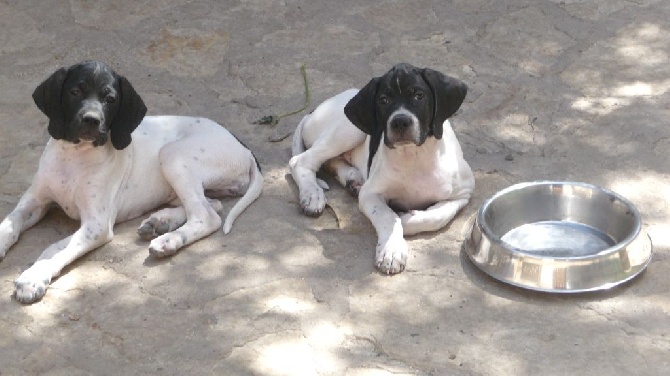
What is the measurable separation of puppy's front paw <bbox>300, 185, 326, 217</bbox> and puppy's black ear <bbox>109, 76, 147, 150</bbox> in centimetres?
105

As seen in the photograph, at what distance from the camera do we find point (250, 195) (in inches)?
273

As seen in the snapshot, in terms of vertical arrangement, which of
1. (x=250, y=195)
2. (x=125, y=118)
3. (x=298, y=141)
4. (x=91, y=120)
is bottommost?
(x=298, y=141)

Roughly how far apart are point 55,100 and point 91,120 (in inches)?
9.4

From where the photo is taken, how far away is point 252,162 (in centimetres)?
717

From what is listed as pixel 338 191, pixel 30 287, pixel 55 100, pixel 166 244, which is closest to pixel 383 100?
pixel 338 191

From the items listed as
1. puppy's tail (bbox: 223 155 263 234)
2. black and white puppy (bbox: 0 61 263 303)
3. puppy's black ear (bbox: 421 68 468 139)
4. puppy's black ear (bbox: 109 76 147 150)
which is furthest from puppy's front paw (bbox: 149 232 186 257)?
puppy's black ear (bbox: 421 68 468 139)

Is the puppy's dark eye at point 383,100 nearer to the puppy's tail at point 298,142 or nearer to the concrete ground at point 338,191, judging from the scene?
the concrete ground at point 338,191

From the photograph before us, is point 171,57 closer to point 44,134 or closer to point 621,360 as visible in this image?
point 44,134

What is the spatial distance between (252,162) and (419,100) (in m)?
1.24

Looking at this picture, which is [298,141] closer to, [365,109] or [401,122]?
[365,109]

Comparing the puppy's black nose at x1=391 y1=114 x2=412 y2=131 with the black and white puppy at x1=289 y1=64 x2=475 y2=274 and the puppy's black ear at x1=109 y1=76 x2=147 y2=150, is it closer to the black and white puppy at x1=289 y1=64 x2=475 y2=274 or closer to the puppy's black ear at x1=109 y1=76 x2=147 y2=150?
the black and white puppy at x1=289 y1=64 x2=475 y2=274

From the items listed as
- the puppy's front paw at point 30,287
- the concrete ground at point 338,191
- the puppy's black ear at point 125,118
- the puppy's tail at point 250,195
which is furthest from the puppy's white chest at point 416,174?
the puppy's front paw at point 30,287

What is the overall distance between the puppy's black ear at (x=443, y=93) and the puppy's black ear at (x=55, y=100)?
6.28 feet

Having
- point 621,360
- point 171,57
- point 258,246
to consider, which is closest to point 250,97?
point 171,57
